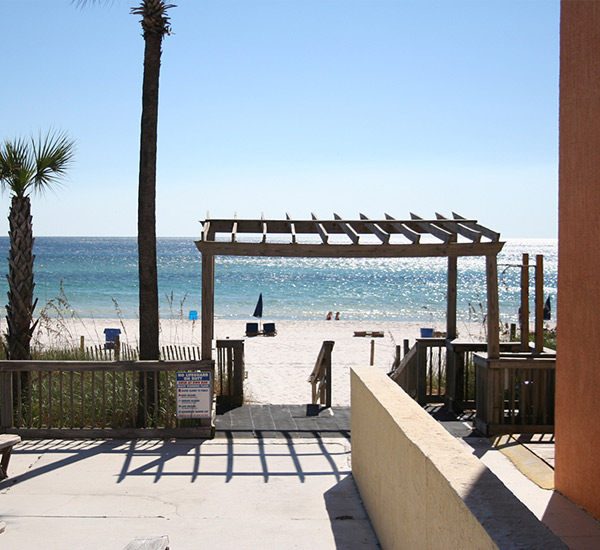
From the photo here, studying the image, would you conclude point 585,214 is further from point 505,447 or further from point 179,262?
point 179,262

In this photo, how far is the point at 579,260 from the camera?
5.10m

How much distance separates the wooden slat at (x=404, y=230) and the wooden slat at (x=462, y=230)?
1.93ft

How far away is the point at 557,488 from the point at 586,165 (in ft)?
8.80

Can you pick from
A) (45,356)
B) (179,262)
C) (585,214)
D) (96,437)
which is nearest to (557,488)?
(585,214)

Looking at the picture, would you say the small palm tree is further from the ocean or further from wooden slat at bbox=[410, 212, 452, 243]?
the ocean

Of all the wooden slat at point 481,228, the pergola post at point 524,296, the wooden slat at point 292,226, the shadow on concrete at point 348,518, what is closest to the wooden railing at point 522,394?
the pergola post at point 524,296

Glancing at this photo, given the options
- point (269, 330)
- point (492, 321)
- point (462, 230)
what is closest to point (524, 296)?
point (492, 321)

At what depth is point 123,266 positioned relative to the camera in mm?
80125

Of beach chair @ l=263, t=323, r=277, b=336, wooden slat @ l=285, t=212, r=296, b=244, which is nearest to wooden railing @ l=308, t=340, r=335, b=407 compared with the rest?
wooden slat @ l=285, t=212, r=296, b=244

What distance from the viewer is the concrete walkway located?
5191mm

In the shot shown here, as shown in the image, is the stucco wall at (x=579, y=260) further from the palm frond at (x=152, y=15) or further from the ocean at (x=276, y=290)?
the ocean at (x=276, y=290)

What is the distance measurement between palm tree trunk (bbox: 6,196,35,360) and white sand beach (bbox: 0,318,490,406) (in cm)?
221

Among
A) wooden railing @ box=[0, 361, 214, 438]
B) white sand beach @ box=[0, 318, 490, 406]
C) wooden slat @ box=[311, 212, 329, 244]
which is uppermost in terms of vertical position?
wooden slat @ box=[311, 212, 329, 244]

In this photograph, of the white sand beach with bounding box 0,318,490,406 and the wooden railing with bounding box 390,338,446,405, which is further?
the white sand beach with bounding box 0,318,490,406
